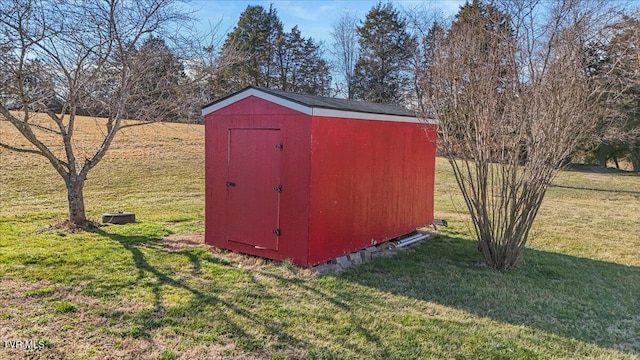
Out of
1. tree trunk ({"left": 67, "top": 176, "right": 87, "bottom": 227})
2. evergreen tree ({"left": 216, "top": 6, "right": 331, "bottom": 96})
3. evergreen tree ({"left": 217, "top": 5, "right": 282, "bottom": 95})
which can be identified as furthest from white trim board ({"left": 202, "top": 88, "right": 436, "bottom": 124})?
evergreen tree ({"left": 216, "top": 6, "right": 331, "bottom": 96})

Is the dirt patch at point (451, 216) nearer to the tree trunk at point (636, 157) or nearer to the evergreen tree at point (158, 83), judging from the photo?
the evergreen tree at point (158, 83)

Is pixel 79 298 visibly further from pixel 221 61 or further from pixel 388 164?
pixel 221 61

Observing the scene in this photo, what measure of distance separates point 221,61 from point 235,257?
4031mm

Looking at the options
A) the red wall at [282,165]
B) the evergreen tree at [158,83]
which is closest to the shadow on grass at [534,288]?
the red wall at [282,165]

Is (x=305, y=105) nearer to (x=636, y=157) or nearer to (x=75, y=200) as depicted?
(x=75, y=200)

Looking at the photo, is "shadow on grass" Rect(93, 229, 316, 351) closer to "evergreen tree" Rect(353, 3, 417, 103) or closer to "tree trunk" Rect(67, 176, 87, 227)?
"tree trunk" Rect(67, 176, 87, 227)

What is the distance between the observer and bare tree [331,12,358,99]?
26.4 metres

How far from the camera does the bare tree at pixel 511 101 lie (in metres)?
4.81

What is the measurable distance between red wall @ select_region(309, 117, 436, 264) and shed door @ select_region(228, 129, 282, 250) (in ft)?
1.75

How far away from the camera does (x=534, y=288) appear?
4.78m

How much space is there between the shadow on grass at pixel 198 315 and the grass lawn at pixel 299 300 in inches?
0.6

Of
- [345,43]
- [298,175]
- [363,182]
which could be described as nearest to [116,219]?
[298,175]

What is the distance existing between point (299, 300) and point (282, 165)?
1.73 m

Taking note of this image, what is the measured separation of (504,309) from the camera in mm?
4102
